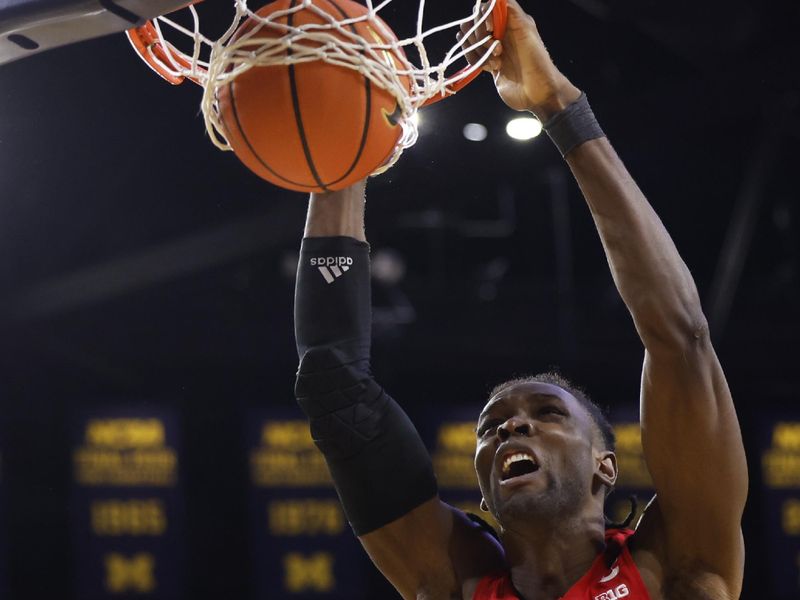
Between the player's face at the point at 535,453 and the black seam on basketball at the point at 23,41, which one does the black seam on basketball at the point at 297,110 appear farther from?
the player's face at the point at 535,453

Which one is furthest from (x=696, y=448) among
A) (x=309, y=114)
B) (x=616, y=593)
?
(x=309, y=114)

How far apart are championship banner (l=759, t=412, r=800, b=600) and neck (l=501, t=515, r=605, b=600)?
3.46 metres

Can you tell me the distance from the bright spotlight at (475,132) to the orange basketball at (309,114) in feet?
12.8

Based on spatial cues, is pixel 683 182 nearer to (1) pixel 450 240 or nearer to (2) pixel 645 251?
(1) pixel 450 240

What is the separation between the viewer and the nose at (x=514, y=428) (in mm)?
2547

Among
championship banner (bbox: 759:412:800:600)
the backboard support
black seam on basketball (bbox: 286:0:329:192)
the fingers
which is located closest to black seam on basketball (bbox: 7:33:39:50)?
the backboard support

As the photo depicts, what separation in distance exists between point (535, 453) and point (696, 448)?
0.36 meters

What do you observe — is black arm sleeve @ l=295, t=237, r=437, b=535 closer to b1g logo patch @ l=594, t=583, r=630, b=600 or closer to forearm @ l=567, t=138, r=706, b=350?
b1g logo patch @ l=594, t=583, r=630, b=600

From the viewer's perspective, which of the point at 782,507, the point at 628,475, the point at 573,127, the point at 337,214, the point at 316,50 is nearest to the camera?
the point at 316,50

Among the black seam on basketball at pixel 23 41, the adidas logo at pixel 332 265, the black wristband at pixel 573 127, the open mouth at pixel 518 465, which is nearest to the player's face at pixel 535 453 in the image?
the open mouth at pixel 518 465

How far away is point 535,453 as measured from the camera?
8.21 feet

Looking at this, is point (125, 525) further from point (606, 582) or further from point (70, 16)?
point (70, 16)

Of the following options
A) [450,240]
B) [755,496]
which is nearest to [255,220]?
[450,240]

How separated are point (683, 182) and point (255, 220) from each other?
2.47m
